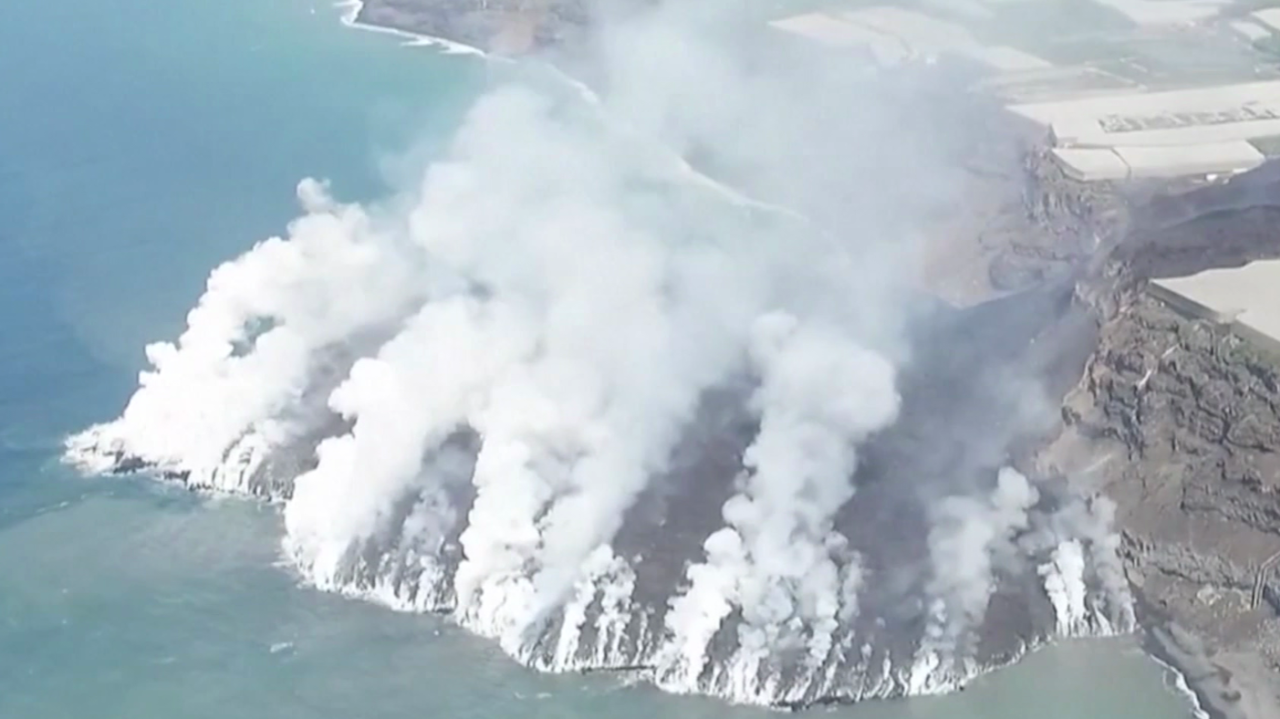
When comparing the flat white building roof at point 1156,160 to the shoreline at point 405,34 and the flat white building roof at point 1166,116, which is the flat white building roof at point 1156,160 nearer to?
the flat white building roof at point 1166,116

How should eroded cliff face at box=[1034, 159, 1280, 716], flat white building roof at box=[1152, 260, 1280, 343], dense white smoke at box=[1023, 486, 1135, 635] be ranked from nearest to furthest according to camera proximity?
eroded cliff face at box=[1034, 159, 1280, 716], dense white smoke at box=[1023, 486, 1135, 635], flat white building roof at box=[1152, 260, 1280, 343]

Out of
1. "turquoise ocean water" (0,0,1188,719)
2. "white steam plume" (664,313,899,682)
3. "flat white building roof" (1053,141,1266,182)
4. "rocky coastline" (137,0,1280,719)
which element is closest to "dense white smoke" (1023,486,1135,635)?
"rocky coastline" (137,0,1280,719)

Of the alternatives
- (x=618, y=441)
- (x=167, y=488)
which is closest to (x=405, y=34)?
(x=167, y=488)

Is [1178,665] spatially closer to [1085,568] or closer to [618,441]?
[1085,568]

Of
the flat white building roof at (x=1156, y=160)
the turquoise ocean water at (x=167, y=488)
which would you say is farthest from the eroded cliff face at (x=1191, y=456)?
the flat white building roof at (x=1156, y=160)

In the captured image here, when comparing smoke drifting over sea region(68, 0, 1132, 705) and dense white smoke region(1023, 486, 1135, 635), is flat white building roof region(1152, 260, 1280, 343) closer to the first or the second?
smoke drifting over sea region(68, 0, 1132, 705)
